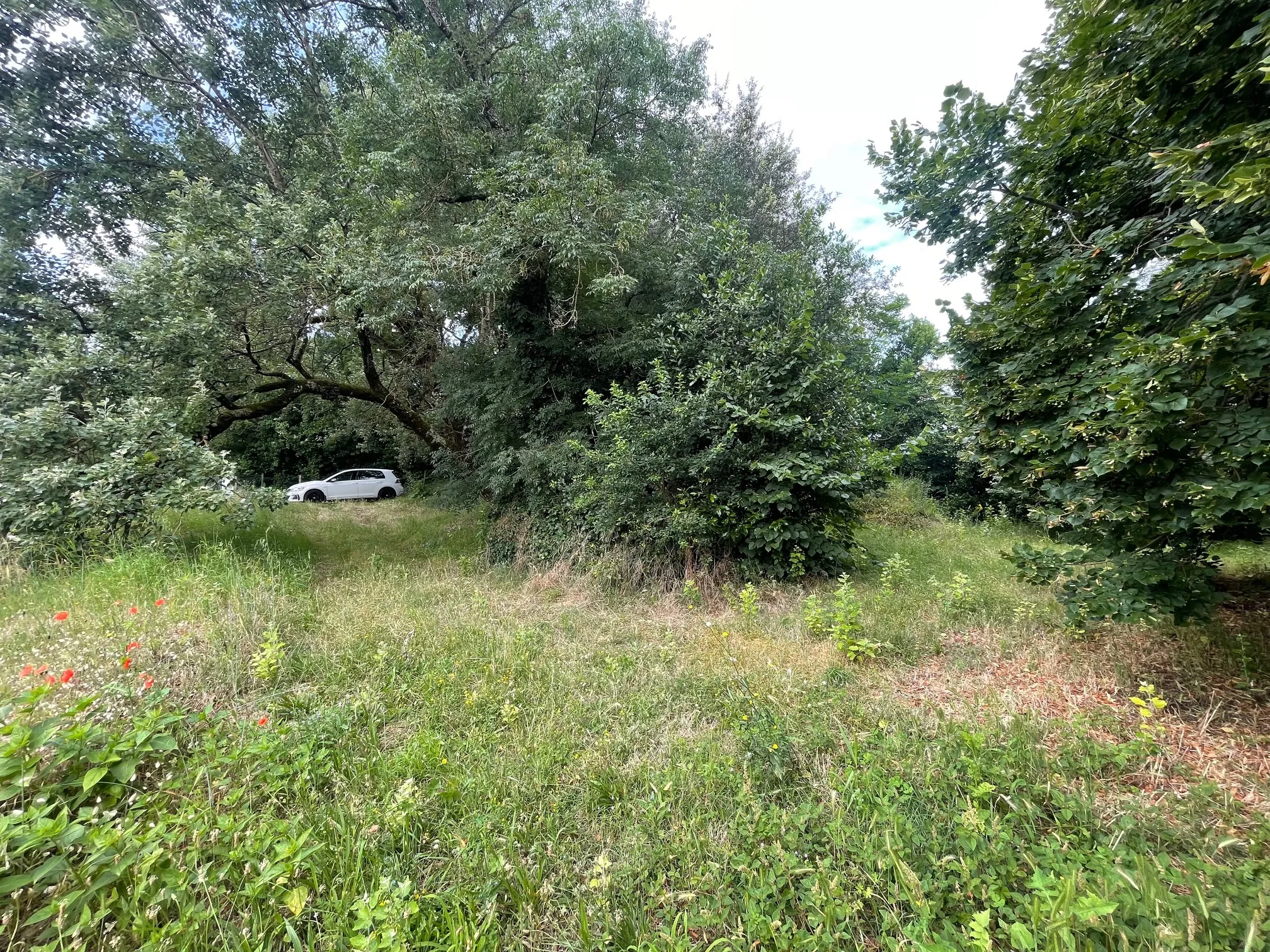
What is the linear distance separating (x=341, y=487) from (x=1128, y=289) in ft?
65.9

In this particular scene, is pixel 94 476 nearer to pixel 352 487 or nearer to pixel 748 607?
pixel 748 607

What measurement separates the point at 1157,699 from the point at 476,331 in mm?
10156

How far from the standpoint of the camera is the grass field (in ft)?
4.94

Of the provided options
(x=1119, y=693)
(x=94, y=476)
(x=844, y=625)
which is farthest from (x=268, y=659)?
(x=1119, y=693)

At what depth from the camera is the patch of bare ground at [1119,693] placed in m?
2.13

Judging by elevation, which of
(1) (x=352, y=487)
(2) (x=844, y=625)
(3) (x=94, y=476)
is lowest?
(2) (x=844, y=625)

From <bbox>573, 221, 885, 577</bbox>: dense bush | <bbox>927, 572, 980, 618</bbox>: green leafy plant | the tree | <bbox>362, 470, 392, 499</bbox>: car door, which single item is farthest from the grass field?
<bbox>362, 470, 392, 499</bbox>: car door

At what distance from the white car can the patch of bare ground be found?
18626 millimetres

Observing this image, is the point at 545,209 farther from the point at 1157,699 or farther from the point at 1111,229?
the point at 1157,699

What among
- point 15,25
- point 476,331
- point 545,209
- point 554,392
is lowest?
point 554,392

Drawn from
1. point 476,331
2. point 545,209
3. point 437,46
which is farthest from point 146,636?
point 437,46

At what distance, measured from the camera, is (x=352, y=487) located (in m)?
17.4

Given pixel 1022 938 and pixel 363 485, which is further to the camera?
pixel 363 485

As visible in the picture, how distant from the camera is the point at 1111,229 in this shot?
3.21 metres
